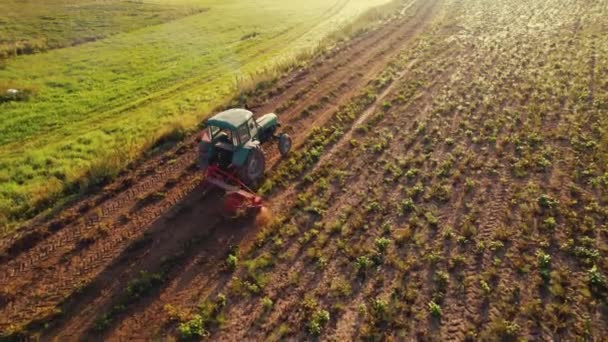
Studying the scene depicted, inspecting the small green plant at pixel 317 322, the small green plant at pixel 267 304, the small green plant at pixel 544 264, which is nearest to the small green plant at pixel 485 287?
the small green plant at pixel 544 264

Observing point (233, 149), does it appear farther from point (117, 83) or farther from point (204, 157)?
point (117, 83)

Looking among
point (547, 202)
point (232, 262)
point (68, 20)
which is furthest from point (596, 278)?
point (68, 20)

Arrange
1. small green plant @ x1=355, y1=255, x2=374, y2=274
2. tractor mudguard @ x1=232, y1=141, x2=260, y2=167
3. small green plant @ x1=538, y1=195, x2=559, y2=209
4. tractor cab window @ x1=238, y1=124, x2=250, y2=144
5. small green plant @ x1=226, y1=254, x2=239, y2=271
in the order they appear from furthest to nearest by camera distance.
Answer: tractor cab window @ x1=238, y1=124, x2=250, y2=144 < tractor mudguard @ x1=232, y1=141, x2=260, y2=167 < small green plant @ x1=538, y1=195, x2=559, y2=209 < small green plant @ x1=226, y1=254, x2=239, y2=271 < small green plant @ x1=355, y1=255, x2=374, y2=274

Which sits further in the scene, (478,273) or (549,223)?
(549,223)

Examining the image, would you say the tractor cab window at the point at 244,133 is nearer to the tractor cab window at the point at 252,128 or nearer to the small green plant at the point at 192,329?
the tractor cab window at the point at 252,128

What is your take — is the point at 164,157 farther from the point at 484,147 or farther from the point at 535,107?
the point at 535,107

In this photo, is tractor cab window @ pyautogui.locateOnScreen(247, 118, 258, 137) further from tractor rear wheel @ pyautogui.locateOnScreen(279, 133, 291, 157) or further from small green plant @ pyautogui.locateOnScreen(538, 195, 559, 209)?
small green plant @ pyautogui.locateOnScreen(538, 195, 559, 209)

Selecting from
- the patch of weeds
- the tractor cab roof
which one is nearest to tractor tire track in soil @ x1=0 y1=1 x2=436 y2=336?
the tractor cab roof
